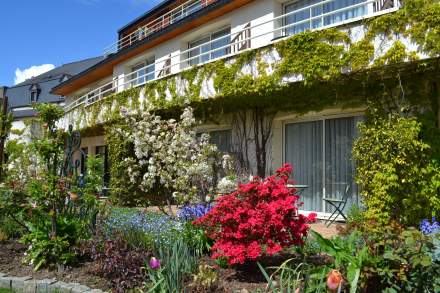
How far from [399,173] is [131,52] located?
1357 centimetres

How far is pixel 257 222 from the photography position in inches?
175

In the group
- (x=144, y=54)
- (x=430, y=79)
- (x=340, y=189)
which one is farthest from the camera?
(x=144, y=54)

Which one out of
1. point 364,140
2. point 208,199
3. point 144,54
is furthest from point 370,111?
point 144,54

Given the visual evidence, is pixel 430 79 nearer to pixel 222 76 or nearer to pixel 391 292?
pixel 222 76

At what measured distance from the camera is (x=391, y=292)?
3.52 m

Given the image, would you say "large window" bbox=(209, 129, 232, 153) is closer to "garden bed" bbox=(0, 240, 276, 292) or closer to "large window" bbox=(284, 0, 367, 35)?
"large window" bbox=(284, 0, 367, 35)

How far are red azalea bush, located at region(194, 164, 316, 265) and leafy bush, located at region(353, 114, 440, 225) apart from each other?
157 inches

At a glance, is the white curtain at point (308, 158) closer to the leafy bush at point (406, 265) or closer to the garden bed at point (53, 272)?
the garden bed at point (53, 272)

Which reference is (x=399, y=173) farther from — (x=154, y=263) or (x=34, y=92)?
(x=34, y=92)

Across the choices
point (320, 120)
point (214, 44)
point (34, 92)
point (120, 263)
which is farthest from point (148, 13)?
point (34, 92)

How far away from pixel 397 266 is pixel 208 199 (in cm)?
427

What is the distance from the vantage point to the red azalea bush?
14.6ft

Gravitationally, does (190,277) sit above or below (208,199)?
below

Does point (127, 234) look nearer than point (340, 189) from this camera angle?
Yes
